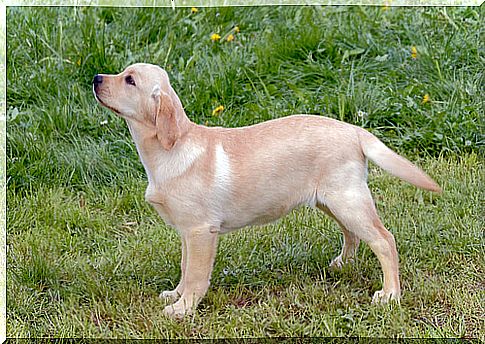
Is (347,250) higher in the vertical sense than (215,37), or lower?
lower

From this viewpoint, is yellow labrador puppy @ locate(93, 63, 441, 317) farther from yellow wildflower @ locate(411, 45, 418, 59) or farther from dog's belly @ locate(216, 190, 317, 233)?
yellow wildflower @ locate(411, 45, 418, 59)

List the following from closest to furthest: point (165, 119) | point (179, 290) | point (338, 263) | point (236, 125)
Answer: point (165, 119), point (179, 290), point (338, 263), point (236, 125)

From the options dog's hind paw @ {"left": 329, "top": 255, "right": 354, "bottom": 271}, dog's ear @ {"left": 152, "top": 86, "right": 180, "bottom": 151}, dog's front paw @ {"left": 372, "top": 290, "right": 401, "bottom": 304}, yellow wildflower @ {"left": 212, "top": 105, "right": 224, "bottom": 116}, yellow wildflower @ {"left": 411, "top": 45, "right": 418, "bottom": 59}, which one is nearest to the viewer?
dog's ear @ {"left": 152, "top": 86, "right": 180, "bottom": 151}

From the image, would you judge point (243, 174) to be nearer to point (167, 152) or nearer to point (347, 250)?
point (167, 152)

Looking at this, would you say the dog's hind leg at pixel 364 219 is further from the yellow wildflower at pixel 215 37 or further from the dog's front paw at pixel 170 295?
the yellow wildflower at pixel 215 37

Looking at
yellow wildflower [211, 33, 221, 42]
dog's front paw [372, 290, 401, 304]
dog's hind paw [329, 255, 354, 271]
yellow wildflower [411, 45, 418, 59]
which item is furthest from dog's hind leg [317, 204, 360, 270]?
yellow wildflower [211, 33, 221, 42]

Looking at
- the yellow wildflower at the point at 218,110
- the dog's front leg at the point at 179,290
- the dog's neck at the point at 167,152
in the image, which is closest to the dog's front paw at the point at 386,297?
the dog's front leg at the point at 179,290

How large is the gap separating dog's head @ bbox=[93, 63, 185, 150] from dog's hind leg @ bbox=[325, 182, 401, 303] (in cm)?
70

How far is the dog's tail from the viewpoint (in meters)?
3.41

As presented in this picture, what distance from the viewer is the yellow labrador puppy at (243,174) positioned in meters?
3.40

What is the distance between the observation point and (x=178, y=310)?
350 centimetres

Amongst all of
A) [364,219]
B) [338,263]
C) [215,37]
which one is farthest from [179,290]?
[215,37]

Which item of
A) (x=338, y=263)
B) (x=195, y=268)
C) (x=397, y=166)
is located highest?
(x=397, y=166)

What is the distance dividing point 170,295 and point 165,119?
813mm
